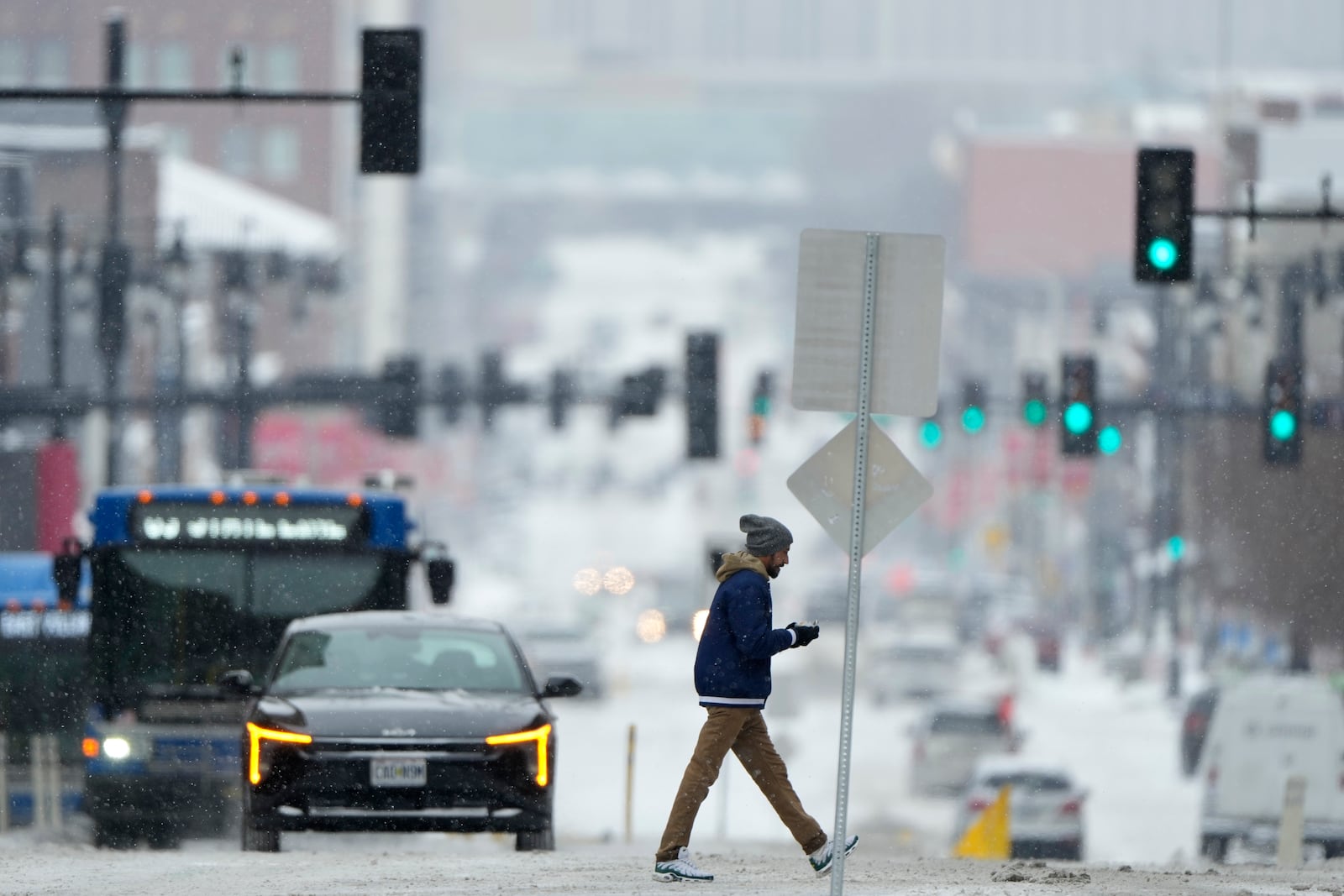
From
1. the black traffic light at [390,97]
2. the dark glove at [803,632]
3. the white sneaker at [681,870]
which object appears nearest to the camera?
the dark glove at [803,632]

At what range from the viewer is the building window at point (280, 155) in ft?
361

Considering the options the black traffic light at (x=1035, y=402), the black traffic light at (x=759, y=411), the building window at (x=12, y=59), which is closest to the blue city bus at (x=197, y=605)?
the black traffic light at (x=1035, y=402)

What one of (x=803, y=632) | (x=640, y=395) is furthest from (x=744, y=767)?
(x=640, y=395)

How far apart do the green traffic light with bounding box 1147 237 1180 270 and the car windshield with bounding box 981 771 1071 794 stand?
21.6ft

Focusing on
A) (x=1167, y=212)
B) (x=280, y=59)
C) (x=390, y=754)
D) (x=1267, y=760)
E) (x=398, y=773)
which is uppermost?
(x=280, y=59)

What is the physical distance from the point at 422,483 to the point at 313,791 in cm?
10608

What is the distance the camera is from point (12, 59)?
10581 cm

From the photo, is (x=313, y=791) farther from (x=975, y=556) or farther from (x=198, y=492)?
(x=975, y=556)

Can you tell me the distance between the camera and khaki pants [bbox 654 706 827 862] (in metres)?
10.7

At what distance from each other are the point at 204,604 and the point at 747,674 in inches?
329

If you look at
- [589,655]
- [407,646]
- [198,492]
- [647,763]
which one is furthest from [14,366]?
[407,646]

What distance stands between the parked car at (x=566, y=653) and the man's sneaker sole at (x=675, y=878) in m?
32.5

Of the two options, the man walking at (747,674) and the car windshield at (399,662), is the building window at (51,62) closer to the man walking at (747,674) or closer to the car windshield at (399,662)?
the car windshield at (399,662)

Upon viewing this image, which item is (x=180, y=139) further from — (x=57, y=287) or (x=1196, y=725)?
(x=1196, y=725)
